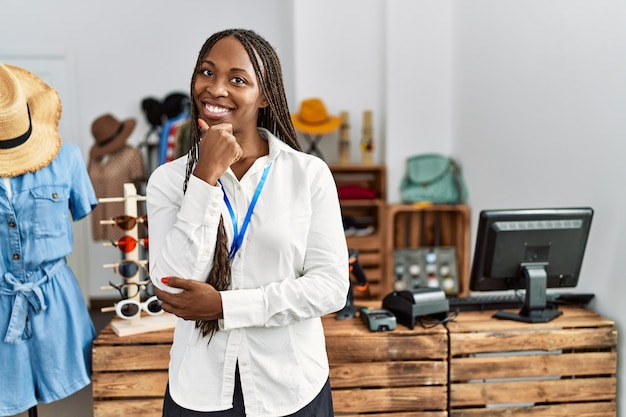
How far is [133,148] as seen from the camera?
4645 mm

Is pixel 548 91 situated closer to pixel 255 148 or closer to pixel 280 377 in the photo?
pixel 255 148

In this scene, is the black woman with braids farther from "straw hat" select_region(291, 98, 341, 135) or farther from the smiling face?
"straw hat" select_region(291, 98, 341, 135)

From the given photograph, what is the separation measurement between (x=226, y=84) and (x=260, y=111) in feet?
0.52

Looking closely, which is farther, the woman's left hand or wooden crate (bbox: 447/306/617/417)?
wooden crate (bbox: 447/306/617/417)

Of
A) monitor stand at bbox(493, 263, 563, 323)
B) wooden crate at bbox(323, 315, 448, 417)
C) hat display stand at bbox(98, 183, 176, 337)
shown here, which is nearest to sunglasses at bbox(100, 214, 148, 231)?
hat display stand at bbox(98, 183, 176, 337)

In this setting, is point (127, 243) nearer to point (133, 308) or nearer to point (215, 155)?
point (133, 308)

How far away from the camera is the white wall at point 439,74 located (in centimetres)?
211

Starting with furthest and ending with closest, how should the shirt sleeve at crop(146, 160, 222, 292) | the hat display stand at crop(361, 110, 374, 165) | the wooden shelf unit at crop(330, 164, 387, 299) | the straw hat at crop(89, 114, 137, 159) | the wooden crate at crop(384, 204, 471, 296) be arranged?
1. the straw hat at crop(89, 114, 137, 159)
2. the hat display stand at crop(361, 110, 374, 165)
3. the wooden shelf unit at crop(330, 164, 387, 299)
4. the wooden crate at crop(384, 204, 471, 296)
5. the shirt sleeve at crop(146, 160, 222, 292)

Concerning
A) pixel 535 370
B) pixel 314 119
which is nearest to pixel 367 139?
pixel 314 119

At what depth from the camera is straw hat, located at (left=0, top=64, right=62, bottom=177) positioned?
1688 mm

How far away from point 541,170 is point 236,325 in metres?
2.01

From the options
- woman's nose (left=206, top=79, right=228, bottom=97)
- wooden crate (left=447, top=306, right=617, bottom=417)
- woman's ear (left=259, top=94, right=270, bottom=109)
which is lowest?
wooden crate (left=447, top=306, right=617, bottom=417)

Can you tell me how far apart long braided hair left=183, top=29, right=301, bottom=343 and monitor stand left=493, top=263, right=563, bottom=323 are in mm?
1249

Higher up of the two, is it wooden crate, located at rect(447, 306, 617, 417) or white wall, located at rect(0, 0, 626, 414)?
white wall, located at rect(0, 0, 626, 414)
